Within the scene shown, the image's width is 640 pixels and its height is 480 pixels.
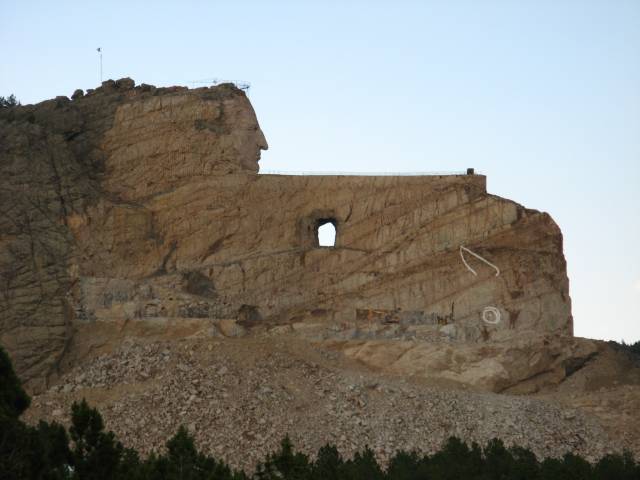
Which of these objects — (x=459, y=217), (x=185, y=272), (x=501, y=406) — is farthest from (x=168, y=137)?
(x=501, y=406)

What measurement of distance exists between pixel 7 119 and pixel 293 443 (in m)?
11.7

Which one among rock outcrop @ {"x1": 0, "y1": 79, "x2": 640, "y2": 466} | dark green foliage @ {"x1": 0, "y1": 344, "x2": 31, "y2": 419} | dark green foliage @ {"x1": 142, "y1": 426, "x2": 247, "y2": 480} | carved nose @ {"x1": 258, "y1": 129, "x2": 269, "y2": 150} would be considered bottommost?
dark green foliage @ {"x1": 142, "y1": 426, "x2": 247, "y2": 480}

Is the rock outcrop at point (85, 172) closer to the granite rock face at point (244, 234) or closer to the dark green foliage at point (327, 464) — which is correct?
the granite rock face at point (244, 234)

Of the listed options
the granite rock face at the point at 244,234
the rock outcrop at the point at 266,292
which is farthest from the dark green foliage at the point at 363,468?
the granite rock face at the point at 244,234

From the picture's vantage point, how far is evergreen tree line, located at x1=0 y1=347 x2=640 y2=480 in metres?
29.2

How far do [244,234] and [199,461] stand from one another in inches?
450

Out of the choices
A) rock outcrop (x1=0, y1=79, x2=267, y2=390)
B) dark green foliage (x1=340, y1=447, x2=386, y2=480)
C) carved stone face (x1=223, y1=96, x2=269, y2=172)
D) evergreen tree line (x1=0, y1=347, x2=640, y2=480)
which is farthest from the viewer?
carved stone face (x1=223, y1=96, x2=269, y2=172)

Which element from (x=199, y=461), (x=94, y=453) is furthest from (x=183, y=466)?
(x=94, y=453)

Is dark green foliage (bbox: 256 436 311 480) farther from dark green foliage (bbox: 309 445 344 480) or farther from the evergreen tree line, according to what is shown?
dark green foliage (bbox: 309 445 344 480)

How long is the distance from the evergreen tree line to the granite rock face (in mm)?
5502

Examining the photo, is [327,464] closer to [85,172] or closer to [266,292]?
[266,292]

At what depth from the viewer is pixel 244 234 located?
45594 millimetres

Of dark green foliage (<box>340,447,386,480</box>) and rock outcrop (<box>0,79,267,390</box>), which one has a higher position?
rock outcrop (<box>0,79,267,390</box>)

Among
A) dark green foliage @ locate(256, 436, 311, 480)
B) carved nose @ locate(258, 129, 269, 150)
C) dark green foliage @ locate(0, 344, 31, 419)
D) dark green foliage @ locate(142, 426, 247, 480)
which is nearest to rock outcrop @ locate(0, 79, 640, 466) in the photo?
carved nose @ locate(258, 129, 269, 150)
